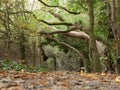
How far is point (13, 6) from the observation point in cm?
1652

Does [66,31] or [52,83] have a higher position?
[66,31]

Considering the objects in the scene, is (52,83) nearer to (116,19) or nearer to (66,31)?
(116,19)

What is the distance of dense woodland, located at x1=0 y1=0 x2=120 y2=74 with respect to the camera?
12754 millimetres

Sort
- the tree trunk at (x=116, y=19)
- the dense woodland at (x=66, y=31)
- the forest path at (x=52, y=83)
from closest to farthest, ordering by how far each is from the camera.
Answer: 1. the forest path at (x=52, y=83)
2. the tree trunk at (x=116, y=19)
3. the dense woodland at (x=66, y=31)

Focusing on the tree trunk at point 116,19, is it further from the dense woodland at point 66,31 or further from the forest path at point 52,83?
the forest path at point 52,83

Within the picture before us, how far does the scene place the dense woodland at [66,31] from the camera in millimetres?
12754

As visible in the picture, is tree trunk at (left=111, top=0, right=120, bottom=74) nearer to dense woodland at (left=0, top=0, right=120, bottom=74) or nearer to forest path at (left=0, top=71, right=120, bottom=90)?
dense woodland at (left=0, top=0, right=120, bottom=74)

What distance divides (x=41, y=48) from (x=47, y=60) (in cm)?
116

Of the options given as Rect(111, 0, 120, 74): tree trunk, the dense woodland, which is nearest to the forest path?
the dense woodland

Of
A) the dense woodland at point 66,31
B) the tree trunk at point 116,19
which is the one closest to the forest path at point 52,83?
the dense woodland at point 66,31

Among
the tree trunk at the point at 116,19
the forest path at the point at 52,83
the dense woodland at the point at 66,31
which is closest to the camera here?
the forest path at the point at 52,83

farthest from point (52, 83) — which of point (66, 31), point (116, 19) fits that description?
point (66, 31)

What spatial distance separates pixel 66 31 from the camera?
49.1ft

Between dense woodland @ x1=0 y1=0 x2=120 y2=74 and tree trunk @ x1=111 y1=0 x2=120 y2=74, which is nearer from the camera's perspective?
tree trunk @ x1=111 y1=0 x2=120 y2=74
